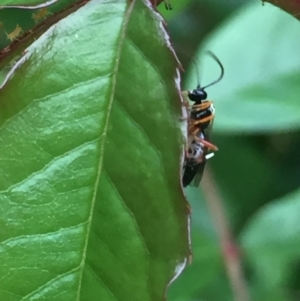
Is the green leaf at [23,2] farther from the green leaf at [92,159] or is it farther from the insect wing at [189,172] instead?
the insect wing at [189,172]

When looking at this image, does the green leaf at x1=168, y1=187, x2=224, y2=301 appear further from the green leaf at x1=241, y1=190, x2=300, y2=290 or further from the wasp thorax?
the wasp thorax

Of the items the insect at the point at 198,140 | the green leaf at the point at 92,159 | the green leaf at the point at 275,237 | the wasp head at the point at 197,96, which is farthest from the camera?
the green leaf at the point at 275,237

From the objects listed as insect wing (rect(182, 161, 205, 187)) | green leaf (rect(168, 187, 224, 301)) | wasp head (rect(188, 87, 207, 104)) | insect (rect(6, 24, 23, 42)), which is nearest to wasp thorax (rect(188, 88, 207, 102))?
wasp head (rect(188, 87, 207, 104))

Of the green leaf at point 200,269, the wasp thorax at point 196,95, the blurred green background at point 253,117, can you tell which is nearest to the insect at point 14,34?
the wasp thorax at point 196,95

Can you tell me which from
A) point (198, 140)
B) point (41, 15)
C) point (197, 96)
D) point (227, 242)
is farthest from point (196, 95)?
point (227, 242)

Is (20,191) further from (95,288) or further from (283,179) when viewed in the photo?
(283,179)

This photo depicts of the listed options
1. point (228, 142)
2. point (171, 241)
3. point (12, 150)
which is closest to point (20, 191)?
point (12, 150)

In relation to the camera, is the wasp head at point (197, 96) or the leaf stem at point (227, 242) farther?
the leaf stem at point (227, 242)
